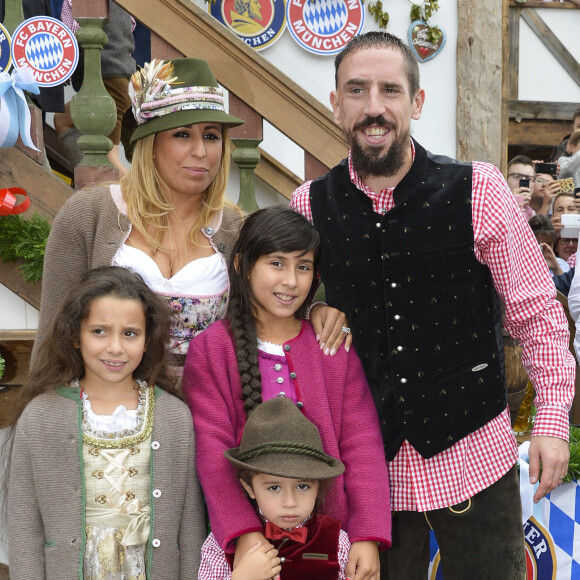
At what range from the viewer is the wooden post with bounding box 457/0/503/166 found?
554 cm

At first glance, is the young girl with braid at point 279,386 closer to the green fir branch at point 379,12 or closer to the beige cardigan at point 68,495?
the beige cardigan at point 68,495

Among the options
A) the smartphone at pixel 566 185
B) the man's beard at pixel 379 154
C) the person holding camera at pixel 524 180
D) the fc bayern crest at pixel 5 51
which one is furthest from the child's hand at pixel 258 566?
the smartphone at pixel 566 185

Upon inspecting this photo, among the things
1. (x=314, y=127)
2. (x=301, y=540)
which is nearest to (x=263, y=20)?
(x=314, y=127)

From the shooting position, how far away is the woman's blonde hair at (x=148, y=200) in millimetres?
2518

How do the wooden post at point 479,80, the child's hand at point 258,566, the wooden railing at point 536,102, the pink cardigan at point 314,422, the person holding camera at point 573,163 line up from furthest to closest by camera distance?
the wooden railing at point 536,102 < the person holding camera at point 573,163 < the wooden post at point 479,80 < the pink cardigan at point 314,422 < the child's hand at point 258,566

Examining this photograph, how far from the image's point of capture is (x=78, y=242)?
2.51m

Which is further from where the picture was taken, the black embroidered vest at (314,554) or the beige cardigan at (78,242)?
the beige cardigan at (78,242)

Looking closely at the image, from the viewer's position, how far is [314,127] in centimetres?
373

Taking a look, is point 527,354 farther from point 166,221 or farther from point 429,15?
point 429,15

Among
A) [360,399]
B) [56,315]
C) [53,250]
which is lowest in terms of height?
[360,399]

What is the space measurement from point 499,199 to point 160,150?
1001 millimetres

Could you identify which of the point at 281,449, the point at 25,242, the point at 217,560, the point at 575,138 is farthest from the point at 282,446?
the point at 575,138

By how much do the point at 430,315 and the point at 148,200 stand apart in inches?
35.0

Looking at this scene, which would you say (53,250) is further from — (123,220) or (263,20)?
(263,20)
